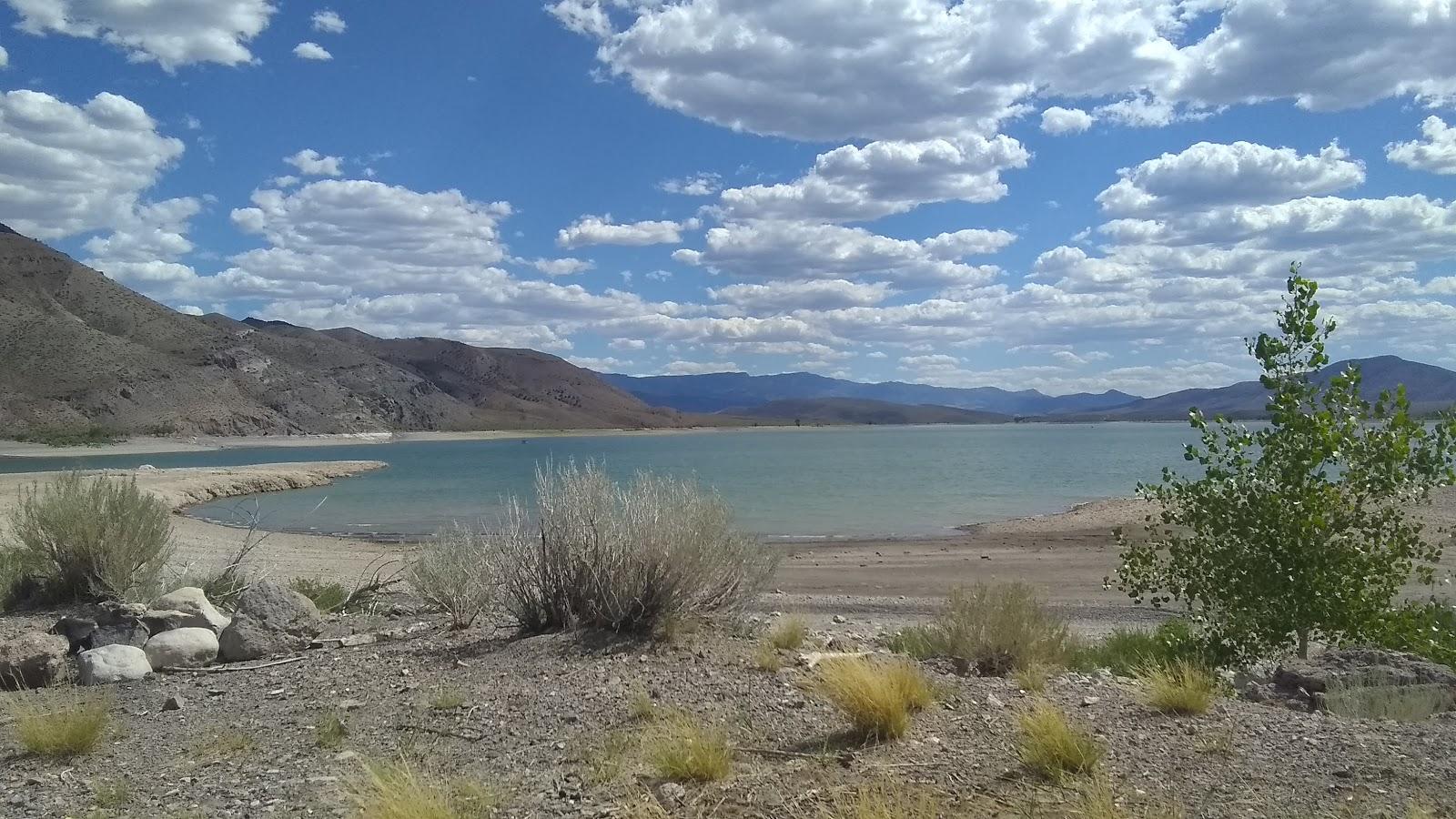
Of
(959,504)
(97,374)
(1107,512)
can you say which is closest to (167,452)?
(97,374)

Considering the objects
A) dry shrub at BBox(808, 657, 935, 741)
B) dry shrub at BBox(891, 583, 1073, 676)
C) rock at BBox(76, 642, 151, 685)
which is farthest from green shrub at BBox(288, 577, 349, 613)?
dry shrub at BBox(808, 657, 935, 741)

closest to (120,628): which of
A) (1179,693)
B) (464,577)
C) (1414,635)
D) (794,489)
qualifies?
(464,577)

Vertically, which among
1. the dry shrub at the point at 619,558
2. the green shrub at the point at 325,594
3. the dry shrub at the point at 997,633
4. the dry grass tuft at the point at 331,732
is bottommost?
the green shrub at the point at 325,594

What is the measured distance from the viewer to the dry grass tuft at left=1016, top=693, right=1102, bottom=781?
465 cm

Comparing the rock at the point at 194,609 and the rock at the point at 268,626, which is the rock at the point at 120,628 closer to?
the rock at the point at 194,609

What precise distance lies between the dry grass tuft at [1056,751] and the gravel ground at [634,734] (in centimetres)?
11

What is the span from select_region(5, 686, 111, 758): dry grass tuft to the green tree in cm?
747

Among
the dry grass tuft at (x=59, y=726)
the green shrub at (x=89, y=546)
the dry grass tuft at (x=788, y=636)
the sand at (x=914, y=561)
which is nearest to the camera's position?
the dry grass tuft at (x=59, y=726)

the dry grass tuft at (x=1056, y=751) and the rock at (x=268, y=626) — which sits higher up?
the dry grass tuft at (x=1056, y=751)

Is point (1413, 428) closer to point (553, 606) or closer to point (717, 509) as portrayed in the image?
point (717, 509)

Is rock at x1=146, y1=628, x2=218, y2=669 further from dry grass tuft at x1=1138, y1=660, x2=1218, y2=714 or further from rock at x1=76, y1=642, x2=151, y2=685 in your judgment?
dry grass tuft at x1=1138, y1=660, x2=1218, y2=714

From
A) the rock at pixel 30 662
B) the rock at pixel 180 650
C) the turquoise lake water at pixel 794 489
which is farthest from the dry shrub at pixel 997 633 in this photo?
the rock at pixel 30 662

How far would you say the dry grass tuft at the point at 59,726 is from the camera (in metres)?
5.54

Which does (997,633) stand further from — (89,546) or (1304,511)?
(89,546)
